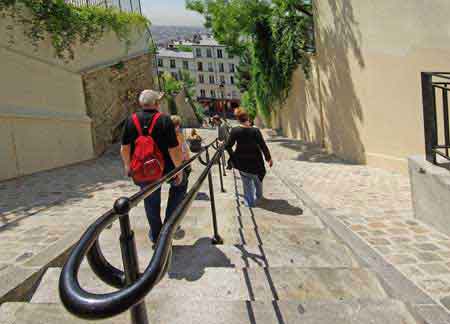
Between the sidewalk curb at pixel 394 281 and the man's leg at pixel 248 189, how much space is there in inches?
49.1

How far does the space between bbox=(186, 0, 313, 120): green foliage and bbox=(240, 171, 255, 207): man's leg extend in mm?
8483

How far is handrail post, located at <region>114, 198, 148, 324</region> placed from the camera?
50.0 inches

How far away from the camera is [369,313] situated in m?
2.12

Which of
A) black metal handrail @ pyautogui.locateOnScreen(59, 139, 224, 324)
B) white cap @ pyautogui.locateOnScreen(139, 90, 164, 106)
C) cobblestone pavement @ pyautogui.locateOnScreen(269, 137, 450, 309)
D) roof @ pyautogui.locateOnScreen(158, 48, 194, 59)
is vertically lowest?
cobblestone pavement @ pyautogui.locateOnScreen(269, 137, 450, 309)

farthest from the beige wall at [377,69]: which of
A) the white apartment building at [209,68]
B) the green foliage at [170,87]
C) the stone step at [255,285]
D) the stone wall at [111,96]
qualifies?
the white apartment building at [209,68]

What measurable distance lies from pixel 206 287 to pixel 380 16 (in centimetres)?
734

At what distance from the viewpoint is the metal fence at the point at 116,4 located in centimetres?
1065

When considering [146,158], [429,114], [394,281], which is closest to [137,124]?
[146,158]

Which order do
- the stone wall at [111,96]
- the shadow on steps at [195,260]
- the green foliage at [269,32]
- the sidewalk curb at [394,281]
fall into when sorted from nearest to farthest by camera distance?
the sidewalk curb at [394,281] → the shadow on steps at [195,260] → the stone wall at [111,96] → the green foliage at [269,32]

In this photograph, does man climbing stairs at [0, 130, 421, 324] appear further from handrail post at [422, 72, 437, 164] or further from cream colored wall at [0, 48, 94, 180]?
cream colored wall at [0, 48, 94, 180]

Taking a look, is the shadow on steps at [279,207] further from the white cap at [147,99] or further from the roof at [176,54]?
the roof at [176,54]

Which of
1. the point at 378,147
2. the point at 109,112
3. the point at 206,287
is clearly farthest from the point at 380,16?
the point at 109,112

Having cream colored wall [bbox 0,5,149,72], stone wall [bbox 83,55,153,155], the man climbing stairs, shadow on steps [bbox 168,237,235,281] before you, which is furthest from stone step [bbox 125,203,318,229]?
stone wall [bbox 83,55,153,155]

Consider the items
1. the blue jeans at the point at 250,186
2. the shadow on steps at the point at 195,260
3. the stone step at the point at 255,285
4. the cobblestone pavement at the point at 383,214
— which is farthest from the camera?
the blue jeans at the point at 250,186
